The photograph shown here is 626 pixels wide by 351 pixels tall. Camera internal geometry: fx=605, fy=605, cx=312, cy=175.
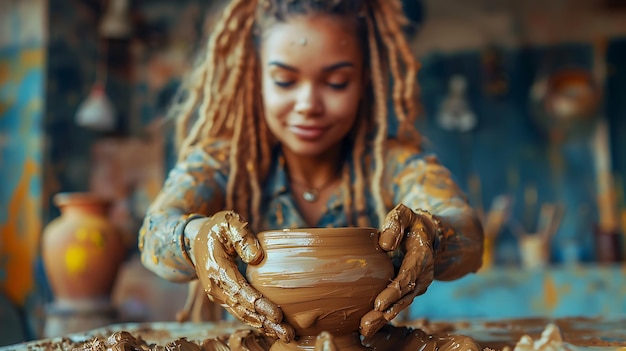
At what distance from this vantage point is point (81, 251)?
3629mm

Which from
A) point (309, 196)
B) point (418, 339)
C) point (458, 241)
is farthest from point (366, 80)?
point (418, 339)

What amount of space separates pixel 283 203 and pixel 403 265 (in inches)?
29.2

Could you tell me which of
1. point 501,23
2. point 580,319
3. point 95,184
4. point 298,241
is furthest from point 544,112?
point 298,241

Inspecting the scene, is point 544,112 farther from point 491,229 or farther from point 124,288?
point 124,288

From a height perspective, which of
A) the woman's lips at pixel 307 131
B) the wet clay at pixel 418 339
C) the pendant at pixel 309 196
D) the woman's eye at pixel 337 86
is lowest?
the wet clay at pixel 418 339

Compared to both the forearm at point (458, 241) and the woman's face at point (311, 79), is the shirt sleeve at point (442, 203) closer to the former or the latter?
the forearm at point (458, 241)

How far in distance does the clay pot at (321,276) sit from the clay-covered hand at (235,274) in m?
0.02

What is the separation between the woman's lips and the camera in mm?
1503

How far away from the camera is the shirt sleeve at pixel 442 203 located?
51.0 inches

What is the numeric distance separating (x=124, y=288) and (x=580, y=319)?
3.93 metres

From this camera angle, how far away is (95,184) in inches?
196

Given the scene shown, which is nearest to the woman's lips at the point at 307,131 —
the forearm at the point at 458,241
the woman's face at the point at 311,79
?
the woman's face at the point at 311,79

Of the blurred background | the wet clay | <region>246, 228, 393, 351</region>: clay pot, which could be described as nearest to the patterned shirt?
the wet clay

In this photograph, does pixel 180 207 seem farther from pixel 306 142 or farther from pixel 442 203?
pixel 442 203
